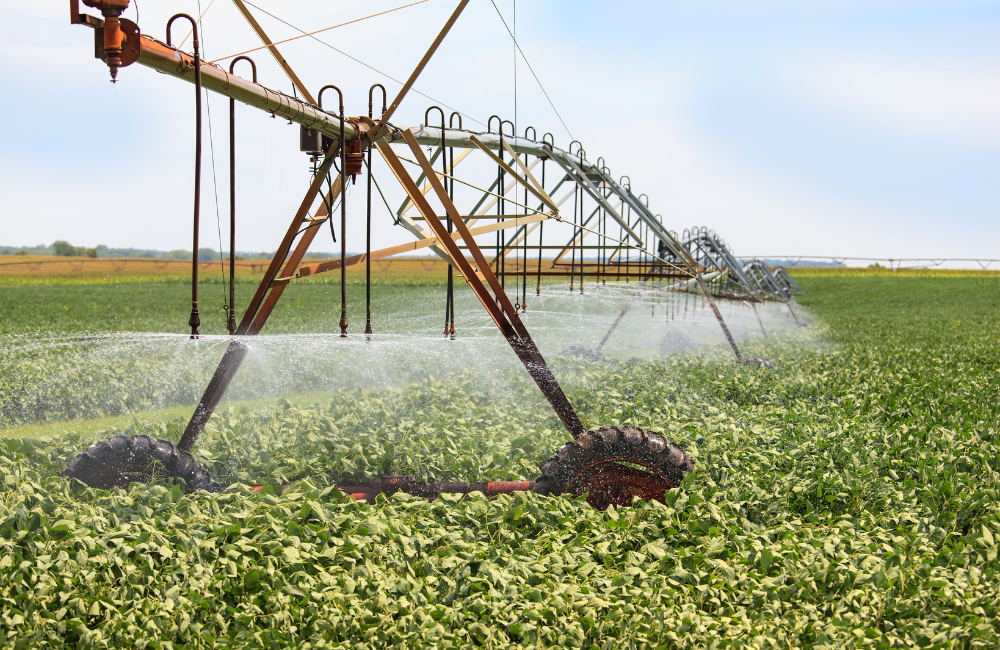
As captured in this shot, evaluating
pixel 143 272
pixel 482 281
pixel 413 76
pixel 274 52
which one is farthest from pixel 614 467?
pixel 143 272

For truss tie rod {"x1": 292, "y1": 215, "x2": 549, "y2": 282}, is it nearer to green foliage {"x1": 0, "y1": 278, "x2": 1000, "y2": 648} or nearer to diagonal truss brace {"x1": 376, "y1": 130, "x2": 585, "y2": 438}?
diagonal truss brace {"x1": 376, "y1": 130, "x2": 585, "y2": 438}

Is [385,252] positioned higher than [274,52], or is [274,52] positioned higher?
[274,52]

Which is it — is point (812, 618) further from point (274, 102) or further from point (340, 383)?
point (340, 383)

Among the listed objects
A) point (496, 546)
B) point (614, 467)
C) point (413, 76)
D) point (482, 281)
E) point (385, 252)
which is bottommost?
point (496, 546)

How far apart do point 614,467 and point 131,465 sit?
3.65 metres

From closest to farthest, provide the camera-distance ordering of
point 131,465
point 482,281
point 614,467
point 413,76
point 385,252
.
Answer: point 131,465
point 614,467
point 413,76
point 482,281
point 385,252

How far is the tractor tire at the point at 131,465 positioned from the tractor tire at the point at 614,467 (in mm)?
2631

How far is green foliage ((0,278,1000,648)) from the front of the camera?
3758 mm

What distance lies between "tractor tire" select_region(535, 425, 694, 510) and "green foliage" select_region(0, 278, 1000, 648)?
200 millimetres

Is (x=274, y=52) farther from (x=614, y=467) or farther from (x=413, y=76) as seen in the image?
(x=614, y=467)

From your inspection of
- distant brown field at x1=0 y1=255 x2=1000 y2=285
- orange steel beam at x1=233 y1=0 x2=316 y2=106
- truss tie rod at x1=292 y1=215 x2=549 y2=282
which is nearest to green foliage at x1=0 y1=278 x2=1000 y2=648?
truss tie rod at x1=292 y1=215 x2=549 y2=282

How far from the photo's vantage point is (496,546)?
464 centimetres

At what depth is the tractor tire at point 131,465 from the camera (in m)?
5.46

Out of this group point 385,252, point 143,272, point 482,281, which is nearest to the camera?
point 482,281
